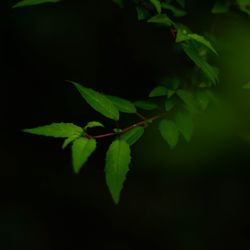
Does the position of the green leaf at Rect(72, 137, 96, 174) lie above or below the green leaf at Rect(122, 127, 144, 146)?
above

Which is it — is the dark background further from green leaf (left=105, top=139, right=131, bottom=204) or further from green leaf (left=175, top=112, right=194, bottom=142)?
green leaf (left=105, top=139, right=131, bottom=204)

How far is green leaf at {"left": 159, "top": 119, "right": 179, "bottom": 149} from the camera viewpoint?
163 centimetres

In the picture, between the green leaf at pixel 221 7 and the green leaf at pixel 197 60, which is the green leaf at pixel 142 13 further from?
the green leaf at pixel 221 7

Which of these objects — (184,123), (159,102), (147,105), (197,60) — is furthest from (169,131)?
(159,102)

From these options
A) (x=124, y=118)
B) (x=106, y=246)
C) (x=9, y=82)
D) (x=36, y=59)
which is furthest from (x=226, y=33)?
(x=106, y=246)

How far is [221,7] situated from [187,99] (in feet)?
1.86

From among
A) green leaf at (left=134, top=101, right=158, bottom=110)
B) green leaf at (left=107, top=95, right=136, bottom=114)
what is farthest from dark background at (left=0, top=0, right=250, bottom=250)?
green leaf at (left=107, top=95, right=136, bottom=114)

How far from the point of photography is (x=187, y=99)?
1739mm

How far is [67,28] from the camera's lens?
2.60 m

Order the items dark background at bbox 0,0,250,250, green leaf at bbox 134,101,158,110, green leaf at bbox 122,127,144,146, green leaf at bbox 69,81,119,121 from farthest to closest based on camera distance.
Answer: dark background at bbox 0,0,250,250 < green leaf at bbox 134,101,158,110 < green leaf at bbox 122,127,144,146 < green leaf at bbox 69,81,119,121

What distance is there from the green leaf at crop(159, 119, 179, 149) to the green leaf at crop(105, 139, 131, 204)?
33cm

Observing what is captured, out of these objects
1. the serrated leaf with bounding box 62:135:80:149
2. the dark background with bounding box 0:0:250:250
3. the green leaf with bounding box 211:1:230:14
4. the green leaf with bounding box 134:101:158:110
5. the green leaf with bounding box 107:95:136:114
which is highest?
the green leaf with bounding box 211:1:230:14

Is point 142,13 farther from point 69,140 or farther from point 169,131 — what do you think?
point 69,140

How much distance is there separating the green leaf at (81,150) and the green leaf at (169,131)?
1.42 ft
